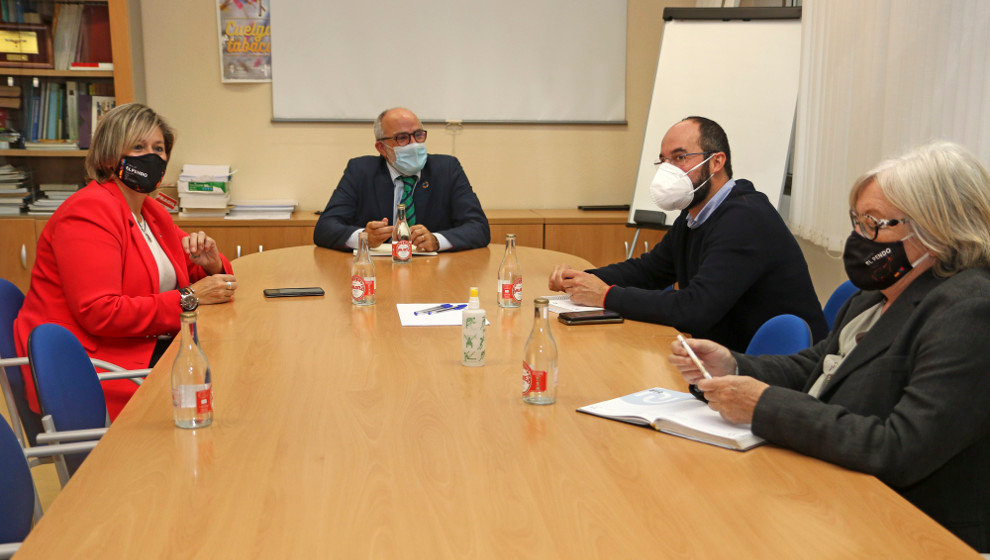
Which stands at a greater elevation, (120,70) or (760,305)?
(120,70)

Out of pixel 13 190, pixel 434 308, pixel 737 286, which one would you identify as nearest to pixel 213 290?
pixel 434 308

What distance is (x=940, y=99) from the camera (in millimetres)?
3035

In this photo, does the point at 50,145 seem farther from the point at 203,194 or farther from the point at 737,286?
the point at 737,286

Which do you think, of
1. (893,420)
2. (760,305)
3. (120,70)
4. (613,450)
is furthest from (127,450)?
(120,70)

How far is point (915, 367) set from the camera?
1.45 meters

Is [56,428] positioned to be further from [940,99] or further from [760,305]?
[940,99]

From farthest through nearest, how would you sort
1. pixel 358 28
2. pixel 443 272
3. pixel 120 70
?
pixel 358 28, pixel 120 70, pixel 443 272

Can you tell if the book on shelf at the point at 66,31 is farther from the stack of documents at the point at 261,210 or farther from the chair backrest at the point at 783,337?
the chair backrest at the point at 783,337

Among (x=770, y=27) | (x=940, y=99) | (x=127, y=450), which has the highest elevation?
(x=770, y=27)

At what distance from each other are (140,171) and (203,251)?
426mm

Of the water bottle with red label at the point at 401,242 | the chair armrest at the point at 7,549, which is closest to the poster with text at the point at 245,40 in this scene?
the water bottle with red label at the point at 401,242

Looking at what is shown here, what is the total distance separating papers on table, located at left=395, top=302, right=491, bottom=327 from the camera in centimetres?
245

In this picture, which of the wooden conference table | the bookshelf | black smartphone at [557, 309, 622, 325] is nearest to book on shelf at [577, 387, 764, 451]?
the wooden conference table

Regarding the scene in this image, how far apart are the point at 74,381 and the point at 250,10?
3781 mm
